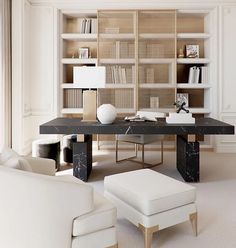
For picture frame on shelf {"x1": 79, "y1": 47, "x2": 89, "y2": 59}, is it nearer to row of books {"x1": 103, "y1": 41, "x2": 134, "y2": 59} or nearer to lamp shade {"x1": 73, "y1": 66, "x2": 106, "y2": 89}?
row of books {"x1": 103, "y1": 41, "x2": 134, "y2": 59}

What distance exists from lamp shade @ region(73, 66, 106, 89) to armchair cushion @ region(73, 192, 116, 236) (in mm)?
1903

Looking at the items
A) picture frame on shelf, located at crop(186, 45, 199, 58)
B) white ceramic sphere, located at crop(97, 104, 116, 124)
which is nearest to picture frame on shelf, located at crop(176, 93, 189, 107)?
picture frame on shelf, located at crop(186, 45, 199, 58)

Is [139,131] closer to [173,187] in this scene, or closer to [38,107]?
[173,187]

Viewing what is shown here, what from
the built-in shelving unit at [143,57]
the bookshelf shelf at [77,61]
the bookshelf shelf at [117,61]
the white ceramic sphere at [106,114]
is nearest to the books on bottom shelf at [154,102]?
the built-in shelving unit at [143,57]

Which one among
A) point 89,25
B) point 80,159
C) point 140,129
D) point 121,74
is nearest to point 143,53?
point 121,74

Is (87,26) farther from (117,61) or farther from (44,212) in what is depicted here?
(44,212)

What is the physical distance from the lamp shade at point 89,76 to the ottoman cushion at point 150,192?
1.41 meters

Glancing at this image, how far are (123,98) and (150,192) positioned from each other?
11.5ft

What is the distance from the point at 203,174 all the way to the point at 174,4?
301 centimetres

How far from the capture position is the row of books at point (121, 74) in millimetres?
5273

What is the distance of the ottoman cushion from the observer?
1.92 meters

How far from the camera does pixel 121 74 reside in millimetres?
5277

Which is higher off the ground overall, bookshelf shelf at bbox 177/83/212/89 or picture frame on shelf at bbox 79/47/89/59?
picture frame on shelf at bbox 79/47/89/59

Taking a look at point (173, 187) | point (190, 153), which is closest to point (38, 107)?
point (190, 153)
